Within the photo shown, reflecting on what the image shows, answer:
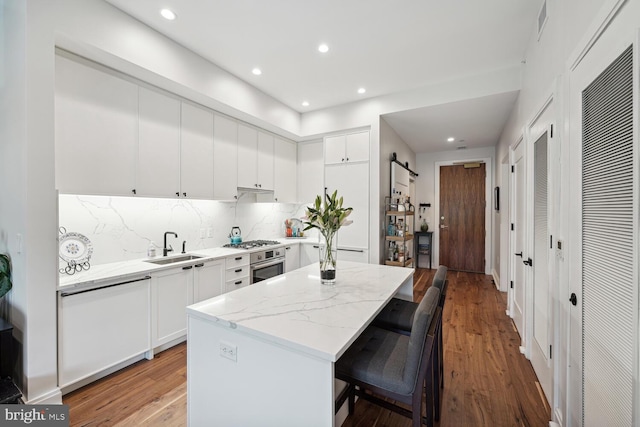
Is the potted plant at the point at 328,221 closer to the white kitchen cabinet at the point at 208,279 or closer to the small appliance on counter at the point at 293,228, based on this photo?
the white kitchen cabinet at the point at 208,279

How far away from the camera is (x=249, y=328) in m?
1.22

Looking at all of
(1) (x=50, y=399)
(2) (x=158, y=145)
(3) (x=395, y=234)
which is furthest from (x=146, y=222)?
(3) (x=395, y=234)


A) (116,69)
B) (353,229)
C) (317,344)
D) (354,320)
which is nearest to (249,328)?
(317,344)

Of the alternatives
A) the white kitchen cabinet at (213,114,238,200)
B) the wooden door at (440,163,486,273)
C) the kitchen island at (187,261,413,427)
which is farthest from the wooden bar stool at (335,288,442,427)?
the wooden door at (440,163,486,273)

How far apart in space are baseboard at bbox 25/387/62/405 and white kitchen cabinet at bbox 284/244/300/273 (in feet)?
8.32

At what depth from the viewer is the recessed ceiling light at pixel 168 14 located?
7.16 feet

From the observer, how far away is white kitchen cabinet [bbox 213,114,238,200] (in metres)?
3.31

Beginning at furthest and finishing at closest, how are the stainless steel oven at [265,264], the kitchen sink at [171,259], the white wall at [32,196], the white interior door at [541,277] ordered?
1. the stainless steel oven at [265,264]
2. the kitchen sink at [171,259]
3. the white interior door at [541,277]
4. the white wall at [32,196]

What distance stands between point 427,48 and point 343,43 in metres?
0.82

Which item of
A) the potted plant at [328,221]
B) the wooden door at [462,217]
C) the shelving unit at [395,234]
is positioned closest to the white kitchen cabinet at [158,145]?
the potted plant at [328,221]

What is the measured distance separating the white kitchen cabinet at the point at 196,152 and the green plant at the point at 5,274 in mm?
1334

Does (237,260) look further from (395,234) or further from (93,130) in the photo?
(395,234)

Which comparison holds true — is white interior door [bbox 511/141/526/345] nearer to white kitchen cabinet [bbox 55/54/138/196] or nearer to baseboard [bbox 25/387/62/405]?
white kitchen cabinet [bbox 55/54/138/196]

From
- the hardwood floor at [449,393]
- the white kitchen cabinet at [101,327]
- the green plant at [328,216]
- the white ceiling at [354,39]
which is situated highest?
the white ceiling at [354,39]
